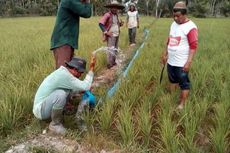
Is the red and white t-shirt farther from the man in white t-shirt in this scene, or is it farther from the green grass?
the man in white t-shirt

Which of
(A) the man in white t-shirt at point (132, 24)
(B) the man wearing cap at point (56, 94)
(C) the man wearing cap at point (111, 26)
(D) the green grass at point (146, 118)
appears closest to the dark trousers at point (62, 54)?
(D) the green grass at point (146, 118)

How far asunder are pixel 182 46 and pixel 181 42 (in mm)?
50

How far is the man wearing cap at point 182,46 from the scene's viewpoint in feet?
13.3

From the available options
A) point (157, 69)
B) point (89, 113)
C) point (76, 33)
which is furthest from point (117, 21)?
point (89, 113)

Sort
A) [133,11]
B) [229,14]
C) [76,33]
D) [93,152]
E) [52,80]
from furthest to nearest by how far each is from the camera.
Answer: [229,14] → [133,11] → [76,33] → [52,80] → [93,152]

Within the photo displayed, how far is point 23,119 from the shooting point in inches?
151

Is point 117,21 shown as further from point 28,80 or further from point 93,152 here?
point 93,152

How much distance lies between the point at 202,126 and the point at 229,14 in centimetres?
4546

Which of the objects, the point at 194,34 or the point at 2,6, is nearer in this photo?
the point at 194,34

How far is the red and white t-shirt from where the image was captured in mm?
4070

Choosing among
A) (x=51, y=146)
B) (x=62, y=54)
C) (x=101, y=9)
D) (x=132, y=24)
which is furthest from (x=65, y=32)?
(x=101, y=9)

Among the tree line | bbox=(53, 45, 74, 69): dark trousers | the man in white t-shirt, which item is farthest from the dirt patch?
the tree line

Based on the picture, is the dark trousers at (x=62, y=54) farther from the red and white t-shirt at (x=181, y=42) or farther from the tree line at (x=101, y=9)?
the tree line at (x=101, y=9)

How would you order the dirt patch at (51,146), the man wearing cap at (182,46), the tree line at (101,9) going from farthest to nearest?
the tree line at (101,9), the man wearing cap at (182,46), the dirt patch at (51,146)
